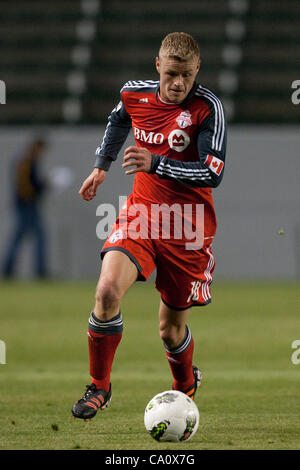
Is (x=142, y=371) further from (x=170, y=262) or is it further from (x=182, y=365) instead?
(x=170, y=262)

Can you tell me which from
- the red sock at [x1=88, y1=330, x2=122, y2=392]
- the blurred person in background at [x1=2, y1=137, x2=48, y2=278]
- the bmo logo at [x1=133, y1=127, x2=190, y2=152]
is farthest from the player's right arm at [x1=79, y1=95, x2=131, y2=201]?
the blurred person in background at [x1=2, y1=137, x2=48, y2=278]

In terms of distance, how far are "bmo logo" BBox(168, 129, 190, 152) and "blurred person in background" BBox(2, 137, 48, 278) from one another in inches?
432

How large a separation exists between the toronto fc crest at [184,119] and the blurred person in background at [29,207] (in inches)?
432

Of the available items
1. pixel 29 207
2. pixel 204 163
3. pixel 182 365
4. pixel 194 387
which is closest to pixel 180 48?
pixel 204 163

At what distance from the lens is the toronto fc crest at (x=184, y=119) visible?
5.86 meters

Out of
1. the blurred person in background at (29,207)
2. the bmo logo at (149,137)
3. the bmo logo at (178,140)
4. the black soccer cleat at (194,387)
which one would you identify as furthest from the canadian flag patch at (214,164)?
the blurred person in background at (29,207)

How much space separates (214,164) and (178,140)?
35cm

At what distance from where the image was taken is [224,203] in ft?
59.4

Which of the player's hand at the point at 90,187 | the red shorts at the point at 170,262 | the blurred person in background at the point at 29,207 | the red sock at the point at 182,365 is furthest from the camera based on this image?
the blurred person in background at the point at 29,207

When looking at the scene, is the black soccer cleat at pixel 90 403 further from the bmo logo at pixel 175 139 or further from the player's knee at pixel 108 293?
the bmo logo at pixel 175 139

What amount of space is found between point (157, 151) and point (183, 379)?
62.3 inches

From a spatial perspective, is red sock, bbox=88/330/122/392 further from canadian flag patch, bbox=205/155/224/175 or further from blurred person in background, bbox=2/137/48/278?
blurred person in background, bbox=2/137/48/278

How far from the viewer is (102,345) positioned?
567cm

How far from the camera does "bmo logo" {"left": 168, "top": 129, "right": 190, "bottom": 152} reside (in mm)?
5867
